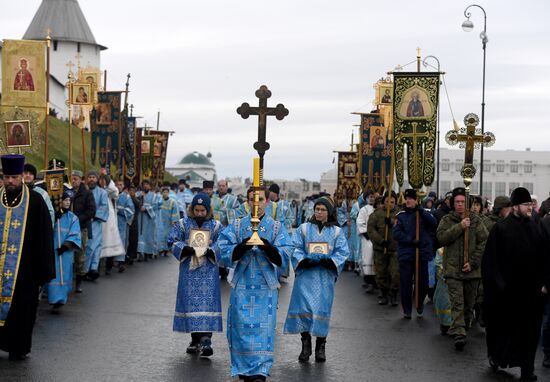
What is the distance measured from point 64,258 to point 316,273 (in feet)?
15.9

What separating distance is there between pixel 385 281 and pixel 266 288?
7.00 m

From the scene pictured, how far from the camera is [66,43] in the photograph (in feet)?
319

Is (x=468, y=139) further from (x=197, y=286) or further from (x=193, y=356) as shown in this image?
(x=193, y=356)

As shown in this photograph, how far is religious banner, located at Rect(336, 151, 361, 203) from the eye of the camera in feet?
87.1

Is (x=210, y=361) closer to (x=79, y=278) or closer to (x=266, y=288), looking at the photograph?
(x=266, y=288)

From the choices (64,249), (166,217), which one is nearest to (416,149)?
(64,249)

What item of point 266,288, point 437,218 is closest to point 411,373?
point 266,288

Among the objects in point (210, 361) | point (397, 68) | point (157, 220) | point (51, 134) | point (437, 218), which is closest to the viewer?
point (210, 361)

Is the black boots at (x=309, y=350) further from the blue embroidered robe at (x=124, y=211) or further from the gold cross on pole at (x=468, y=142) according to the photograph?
the blue embroidered robe at (x=124, y=211)

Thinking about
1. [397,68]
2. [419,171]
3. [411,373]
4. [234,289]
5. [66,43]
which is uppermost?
[66,43]

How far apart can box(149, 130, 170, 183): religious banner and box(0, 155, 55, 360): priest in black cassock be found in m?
22.6

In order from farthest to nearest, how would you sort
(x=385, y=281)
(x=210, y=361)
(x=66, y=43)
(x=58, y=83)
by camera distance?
(x=66, y=43) < (x=58, y=83) < (x=385, y=281) < (x=210, y=361)

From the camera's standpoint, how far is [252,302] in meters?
9.77

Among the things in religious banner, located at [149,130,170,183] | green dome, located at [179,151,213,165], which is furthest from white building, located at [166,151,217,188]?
religious banner, located at [149,130,170,183]
